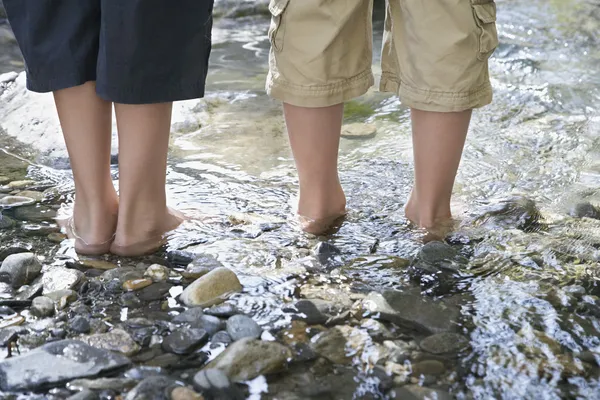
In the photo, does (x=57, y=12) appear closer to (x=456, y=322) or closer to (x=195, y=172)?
(x=195, y=172)

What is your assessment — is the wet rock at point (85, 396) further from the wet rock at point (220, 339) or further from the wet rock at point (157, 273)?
the wet rock at point (157, 273)

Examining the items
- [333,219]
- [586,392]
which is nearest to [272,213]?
[333,219]

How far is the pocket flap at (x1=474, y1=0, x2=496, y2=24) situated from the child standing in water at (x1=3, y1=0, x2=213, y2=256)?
746mm

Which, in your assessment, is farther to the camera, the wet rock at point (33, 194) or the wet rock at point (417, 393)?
the wet rock at point (33, 194)

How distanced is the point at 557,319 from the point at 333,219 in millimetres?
874

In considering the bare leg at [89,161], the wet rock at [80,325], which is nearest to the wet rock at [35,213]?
the bare leg at [89,161]

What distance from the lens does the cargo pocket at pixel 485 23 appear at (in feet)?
6.78

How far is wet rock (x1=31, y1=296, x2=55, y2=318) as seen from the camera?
6.25 ft

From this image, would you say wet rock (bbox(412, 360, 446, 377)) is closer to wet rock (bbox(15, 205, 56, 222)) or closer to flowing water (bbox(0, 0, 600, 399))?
flowing water (bbox(0, 0, 600, 399))

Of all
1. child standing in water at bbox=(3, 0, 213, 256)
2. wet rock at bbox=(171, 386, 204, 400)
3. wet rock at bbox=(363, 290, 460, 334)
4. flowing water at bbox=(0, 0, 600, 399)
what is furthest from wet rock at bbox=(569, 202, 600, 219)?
wet rock at bbox=(171, 386, 204, 400)

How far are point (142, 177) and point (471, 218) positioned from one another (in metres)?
1.07

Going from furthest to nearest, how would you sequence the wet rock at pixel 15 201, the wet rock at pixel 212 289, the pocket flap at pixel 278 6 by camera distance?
1. the wet rock at pixel 15 201
2. the pocket flap at pixel 278 6
3. the wet rock at pixel 212 289

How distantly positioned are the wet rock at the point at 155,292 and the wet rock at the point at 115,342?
0.21 m

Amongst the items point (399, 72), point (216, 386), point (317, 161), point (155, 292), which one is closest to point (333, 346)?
point (216, 386)
